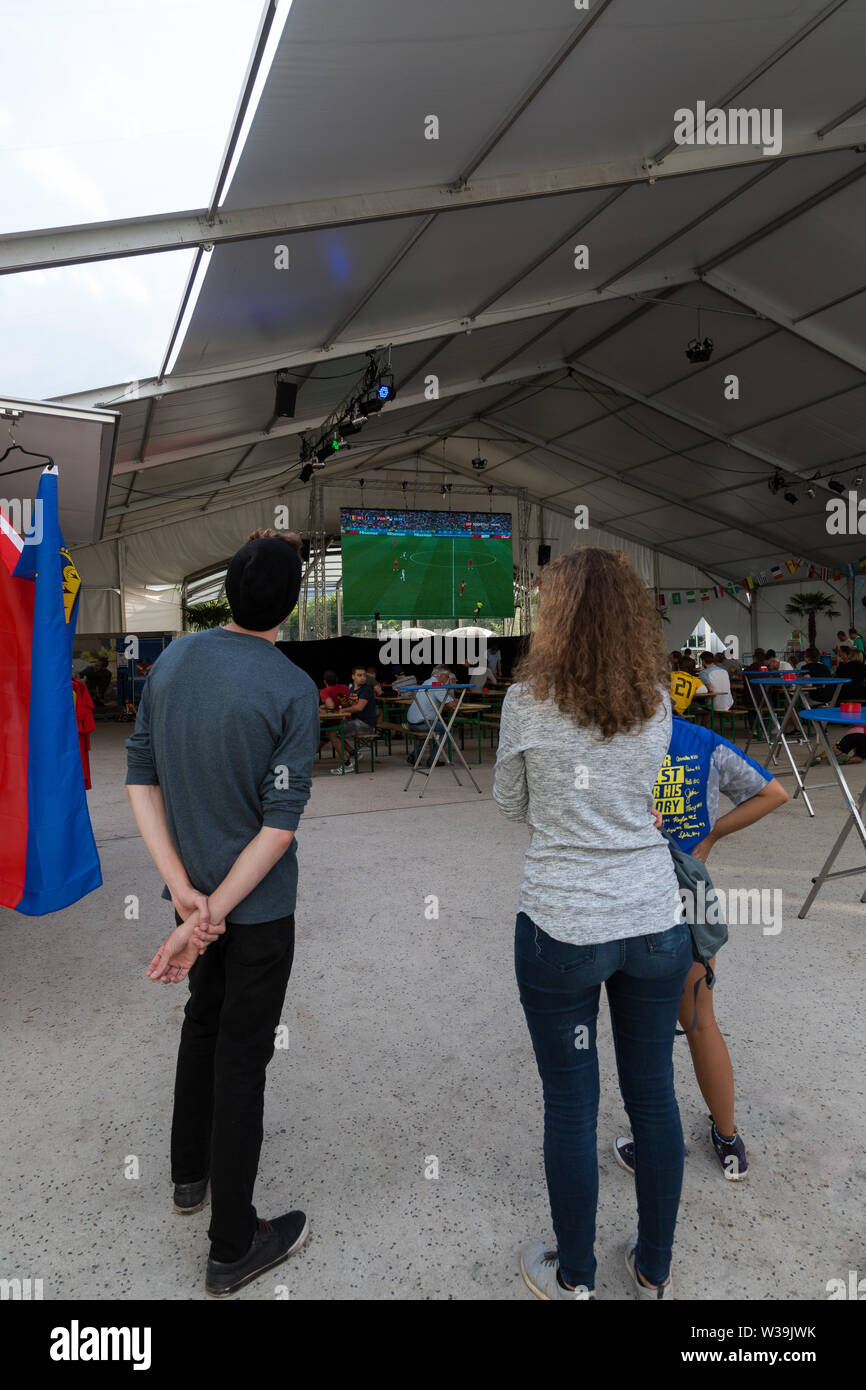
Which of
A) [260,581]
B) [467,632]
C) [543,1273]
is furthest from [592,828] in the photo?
[467,632]

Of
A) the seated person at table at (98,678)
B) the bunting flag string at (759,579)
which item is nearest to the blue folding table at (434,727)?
the seated person at table at (98,678)

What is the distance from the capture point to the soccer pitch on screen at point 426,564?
48.7ft

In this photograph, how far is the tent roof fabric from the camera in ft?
13.6

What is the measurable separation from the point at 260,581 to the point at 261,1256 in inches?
47.1

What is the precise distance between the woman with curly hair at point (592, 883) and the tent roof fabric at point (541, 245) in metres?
3.86

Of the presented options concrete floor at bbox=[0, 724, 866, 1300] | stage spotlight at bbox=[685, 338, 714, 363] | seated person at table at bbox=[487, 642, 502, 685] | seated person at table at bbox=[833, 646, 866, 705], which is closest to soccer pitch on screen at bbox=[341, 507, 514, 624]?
seated person at table at bbox=[487, 642, 502, 685]

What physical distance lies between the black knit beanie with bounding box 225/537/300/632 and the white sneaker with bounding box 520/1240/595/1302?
3.97 ft

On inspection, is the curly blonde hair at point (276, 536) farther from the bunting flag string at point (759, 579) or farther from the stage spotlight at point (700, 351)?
the bunting flag string at point (759, 579)

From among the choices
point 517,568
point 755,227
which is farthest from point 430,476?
point 755,227

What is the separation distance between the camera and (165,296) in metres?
5.55

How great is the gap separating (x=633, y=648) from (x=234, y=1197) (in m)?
1.15

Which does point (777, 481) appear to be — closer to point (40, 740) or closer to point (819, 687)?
A: point (819, 687)

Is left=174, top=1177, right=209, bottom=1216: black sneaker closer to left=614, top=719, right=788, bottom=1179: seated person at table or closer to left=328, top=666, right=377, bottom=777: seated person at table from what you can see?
left=614, top=719, right=788, bottom=1179: seated person at table

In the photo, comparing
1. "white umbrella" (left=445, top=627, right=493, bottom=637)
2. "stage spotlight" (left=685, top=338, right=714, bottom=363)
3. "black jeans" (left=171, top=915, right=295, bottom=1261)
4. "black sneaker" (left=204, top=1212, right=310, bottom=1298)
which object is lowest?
"black sneaker" (left=204, top=1212, right=310, bottom=1298)
